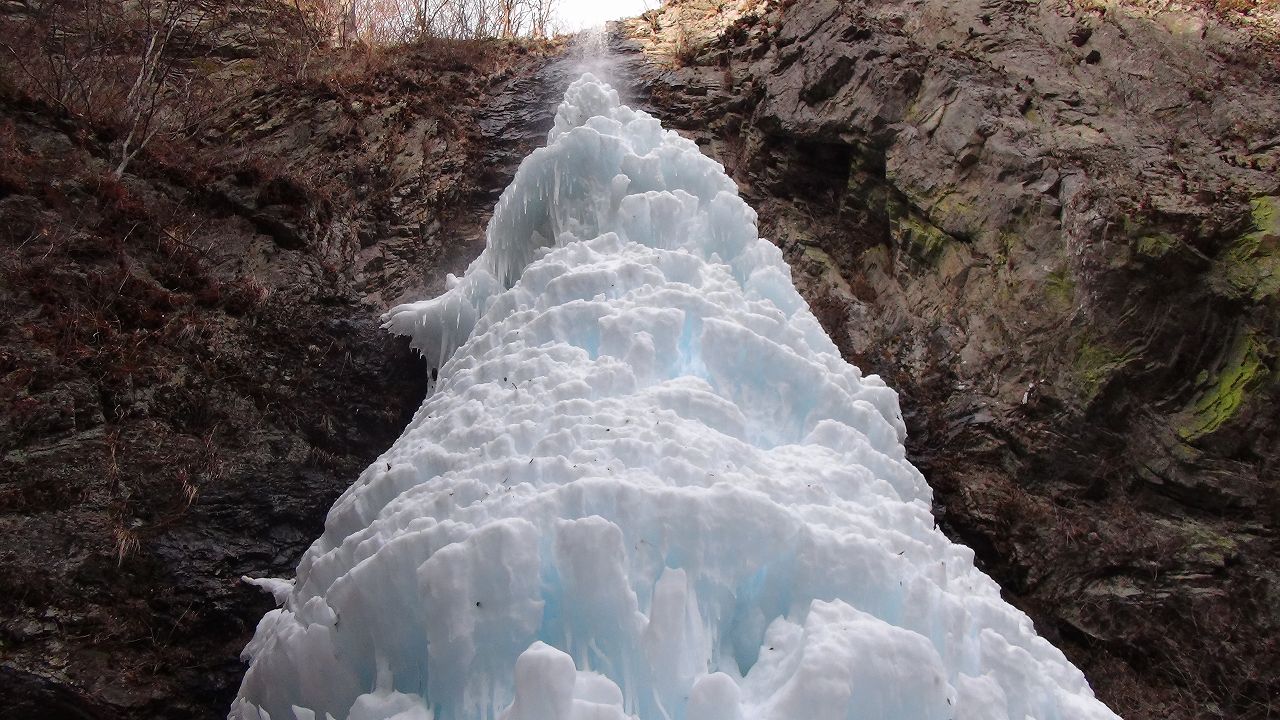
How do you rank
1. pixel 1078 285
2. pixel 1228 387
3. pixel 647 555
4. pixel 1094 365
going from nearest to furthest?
pixel 647 555
pixel 1228 387
pixel 1094 365
pixel 1078 285

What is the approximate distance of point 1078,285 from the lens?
6.50 m

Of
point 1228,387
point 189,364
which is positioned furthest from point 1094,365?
point 189,364

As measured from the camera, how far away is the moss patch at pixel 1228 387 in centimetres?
587

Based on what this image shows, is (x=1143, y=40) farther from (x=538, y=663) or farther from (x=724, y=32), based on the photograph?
(x=538, y=663)

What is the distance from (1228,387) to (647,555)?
5.72 m

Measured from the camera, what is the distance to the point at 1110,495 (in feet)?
19.7

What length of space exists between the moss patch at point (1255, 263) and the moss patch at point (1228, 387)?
0.36 m

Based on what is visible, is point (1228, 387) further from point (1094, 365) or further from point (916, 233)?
point (916, 233)

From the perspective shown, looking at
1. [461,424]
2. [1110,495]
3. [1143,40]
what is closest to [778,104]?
[1143,40]

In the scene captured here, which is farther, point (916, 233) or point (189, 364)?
point (916, 233)

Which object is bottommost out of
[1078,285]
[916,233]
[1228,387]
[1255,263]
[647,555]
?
[1228,387]

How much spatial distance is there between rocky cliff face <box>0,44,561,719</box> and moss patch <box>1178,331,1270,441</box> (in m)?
6.58

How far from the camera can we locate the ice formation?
2439 mm

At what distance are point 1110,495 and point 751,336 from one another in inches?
154
